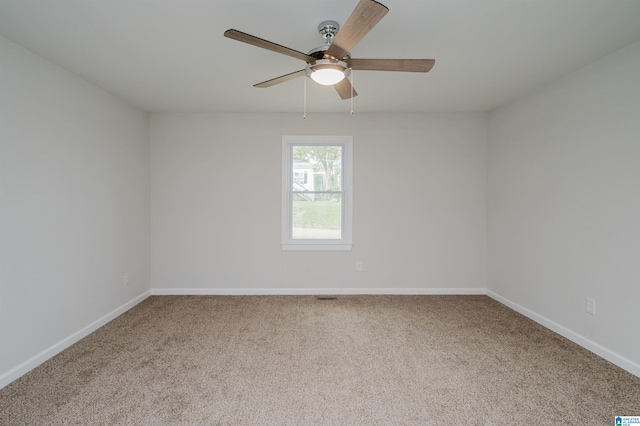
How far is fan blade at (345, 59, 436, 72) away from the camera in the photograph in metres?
1.93

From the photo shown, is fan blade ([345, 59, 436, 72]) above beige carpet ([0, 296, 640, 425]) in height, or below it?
above

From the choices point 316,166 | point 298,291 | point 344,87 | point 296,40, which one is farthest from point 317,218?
point 296,40

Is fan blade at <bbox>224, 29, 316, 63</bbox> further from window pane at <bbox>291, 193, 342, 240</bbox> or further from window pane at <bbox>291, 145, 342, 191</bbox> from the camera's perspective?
window pane at <bbox>291, 193, 342, 240</bbox>

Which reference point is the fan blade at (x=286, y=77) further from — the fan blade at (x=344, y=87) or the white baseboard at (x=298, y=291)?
the white baseboard at (x=298, y=291)

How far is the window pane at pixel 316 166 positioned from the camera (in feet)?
14.1

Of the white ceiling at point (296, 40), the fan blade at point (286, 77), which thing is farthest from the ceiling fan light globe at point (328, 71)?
the white ceiling at point (296, 40)

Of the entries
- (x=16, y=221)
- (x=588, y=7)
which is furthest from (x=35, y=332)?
(x=588, y=7)

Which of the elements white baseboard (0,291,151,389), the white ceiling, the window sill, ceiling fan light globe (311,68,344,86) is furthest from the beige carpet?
the white ceiling

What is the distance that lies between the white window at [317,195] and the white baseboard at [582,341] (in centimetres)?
220

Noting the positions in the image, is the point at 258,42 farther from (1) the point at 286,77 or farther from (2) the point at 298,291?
(2) the point at 298,291

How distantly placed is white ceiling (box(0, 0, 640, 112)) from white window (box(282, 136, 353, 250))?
101 cm

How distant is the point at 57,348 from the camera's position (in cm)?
261

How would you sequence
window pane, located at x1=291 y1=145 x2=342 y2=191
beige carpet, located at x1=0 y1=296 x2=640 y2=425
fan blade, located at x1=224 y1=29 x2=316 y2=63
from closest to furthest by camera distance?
1. fan blade, located at x1=224 y1=29 x2=316 y2=63
2. beige carpet, located at x1=0 y1=296 x2=640 y2=425
3. window pane, located at x1=291 y1=145 x2=342 y2=191

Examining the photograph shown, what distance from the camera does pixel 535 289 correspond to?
3.31m
